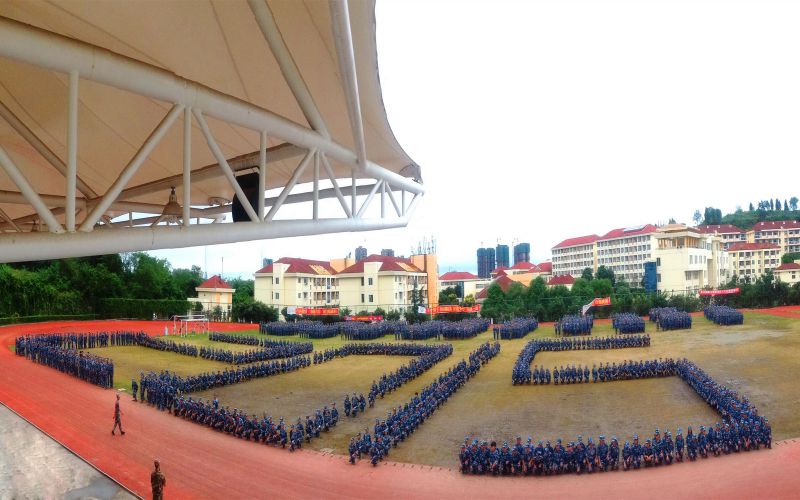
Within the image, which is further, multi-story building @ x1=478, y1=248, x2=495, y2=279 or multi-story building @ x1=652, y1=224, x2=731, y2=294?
multi-story building @ x1=478, y1=248, x2=495, y2=279

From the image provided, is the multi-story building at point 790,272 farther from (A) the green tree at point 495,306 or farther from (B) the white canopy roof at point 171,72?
(B) the white canopy roof at point 171,72

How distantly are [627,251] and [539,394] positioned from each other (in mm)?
68248

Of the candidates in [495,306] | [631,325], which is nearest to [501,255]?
[495,306]

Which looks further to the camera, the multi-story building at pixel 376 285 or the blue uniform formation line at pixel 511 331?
the multi-story building at pixel 376 285

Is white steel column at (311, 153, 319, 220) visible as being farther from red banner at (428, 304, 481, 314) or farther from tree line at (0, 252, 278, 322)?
tree line at (0, 252, 278, 322)

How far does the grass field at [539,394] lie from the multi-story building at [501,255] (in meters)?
136

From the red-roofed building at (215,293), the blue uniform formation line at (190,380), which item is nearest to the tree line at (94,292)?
the red-roofed building at (215,293)

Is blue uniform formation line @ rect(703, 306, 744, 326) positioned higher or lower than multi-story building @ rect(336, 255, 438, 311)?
lower

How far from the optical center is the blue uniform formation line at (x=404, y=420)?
1133cm

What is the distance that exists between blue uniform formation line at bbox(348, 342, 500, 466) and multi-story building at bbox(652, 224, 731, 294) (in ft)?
144

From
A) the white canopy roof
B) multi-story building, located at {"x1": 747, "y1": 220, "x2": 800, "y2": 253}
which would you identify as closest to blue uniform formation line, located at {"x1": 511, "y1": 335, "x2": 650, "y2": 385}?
the white canopy roof

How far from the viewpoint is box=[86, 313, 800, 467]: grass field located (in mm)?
13016

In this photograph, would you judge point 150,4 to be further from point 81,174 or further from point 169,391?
point 169,391

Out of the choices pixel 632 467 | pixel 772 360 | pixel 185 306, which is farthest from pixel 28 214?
pixel 185 306
